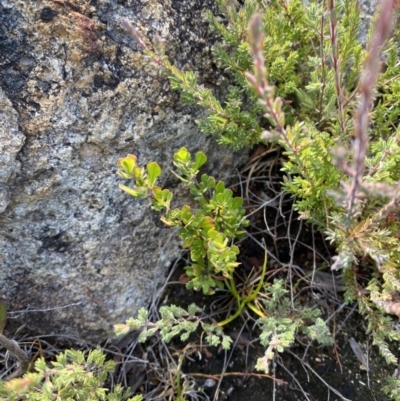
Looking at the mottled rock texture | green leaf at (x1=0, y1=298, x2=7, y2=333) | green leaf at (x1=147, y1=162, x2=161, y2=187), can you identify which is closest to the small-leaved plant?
green leaf at (x1=147, y1=162, x2=161, y2=187)

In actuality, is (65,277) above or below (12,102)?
below

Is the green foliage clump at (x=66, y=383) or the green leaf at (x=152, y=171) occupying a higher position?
the green leaf at (x=152, y=171)

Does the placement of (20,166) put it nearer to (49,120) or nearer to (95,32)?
(49,120)

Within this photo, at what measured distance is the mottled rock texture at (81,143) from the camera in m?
1.68

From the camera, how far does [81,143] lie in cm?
180

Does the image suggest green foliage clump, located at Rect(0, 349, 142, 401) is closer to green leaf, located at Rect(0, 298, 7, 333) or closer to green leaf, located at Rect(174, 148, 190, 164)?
green leaf, located at Rect(0, 298, 7, 333)

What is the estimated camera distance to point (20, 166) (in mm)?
1752

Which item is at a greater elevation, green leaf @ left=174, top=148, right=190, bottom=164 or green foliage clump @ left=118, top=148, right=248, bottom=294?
green leaf @ left=174, top=148, right=190, bottom=164

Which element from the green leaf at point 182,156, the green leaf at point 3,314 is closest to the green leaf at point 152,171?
the green leaf at point 182,156

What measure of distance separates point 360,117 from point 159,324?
3.96 ft

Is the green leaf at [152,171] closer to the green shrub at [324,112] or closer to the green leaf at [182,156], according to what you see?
the green leaf at [182,156]

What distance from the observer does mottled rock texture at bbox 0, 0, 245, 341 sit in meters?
1.68

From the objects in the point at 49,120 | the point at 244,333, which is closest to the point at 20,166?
the point at 49,120

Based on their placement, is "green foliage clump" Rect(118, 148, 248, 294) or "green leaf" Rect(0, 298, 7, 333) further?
"green leaf" Rect(0, 298, 7, 333)
